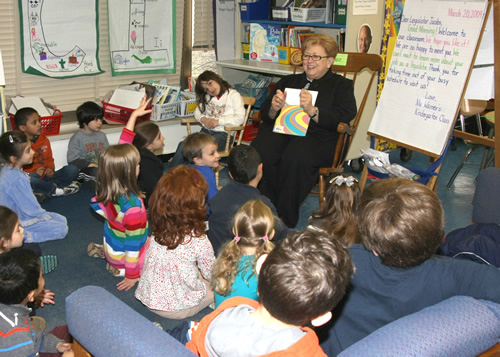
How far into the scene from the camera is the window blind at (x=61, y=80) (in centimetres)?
403

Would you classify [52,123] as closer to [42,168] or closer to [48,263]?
[42,168]

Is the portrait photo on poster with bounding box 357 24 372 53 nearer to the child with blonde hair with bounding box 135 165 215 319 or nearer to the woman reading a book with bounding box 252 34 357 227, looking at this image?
the woman reading a book with bounding box 252 34 357 227

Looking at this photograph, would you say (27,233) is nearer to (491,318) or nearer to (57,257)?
(57,257)

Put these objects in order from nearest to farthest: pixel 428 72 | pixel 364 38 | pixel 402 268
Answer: pixel 402 268 < pixel 428 72 < pixel 364 38

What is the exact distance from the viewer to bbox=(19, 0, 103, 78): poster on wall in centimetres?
406

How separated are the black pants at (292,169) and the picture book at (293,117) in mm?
66

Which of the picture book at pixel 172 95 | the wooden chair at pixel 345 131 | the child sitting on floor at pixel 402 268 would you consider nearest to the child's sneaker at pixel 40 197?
the picture book at pixel 172 95

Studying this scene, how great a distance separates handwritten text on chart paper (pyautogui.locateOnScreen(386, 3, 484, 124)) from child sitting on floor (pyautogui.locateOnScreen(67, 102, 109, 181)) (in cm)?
223

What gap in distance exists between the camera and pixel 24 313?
6.16 feet

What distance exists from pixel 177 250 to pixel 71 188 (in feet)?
6.53

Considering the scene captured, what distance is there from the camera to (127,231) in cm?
272

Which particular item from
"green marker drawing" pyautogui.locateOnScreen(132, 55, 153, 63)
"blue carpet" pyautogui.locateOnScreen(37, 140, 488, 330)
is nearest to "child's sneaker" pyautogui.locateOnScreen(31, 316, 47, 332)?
"blue carpet" pyautogui.locateOnScreen(37, 140, 488, 330)

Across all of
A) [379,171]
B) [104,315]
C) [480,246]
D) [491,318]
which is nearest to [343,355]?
[491,318]

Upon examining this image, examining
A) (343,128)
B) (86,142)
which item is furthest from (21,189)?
(343,128)
